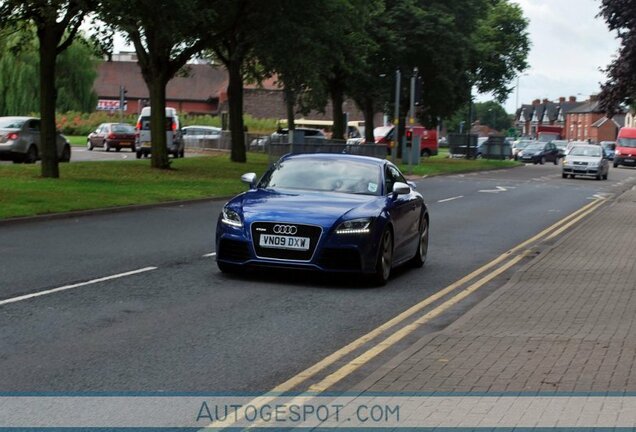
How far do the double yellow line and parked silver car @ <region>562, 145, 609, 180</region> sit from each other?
115 feet

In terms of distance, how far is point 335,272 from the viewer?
40.4 feet

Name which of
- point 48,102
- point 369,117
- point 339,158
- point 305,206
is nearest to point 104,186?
point 48,102

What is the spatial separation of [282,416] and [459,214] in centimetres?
1963

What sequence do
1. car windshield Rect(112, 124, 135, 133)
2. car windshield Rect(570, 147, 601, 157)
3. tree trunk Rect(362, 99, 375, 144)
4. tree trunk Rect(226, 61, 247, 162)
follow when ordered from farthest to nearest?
car windshield Rect(112, 124, 135, 133), tree trunk Rect(362, 99, 375, 144), car windshield Rect(570, 147, 601, 157), tree trunk Rect(226, 61, 247, 162)

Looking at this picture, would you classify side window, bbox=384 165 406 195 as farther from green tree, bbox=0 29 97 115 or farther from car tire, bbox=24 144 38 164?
green tree, bbox=0 29 97 115

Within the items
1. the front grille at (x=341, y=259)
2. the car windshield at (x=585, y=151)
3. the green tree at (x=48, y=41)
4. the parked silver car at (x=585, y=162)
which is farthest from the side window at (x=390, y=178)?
the car windshield at (x=585, y=151)

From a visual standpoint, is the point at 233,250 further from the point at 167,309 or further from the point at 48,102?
the point at 48,102

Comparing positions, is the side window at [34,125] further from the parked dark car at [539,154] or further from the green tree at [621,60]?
the parked dark car at [539,154]

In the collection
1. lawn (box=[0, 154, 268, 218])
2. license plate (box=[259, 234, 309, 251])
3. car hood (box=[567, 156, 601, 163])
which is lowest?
car hood (box=[567, 156, 601, 163])

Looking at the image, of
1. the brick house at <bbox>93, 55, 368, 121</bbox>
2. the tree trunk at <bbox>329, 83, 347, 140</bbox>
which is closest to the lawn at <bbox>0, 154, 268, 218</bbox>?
the tree trunk at <bbox>329, 83, 347, 140</bbox>

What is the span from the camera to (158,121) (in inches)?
1451

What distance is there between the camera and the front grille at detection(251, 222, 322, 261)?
1218 cm

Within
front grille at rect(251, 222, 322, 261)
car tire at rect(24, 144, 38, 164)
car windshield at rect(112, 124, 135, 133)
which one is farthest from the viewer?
car windshield at rect(112, 124, 135, 133)

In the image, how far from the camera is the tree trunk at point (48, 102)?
1169 inches
